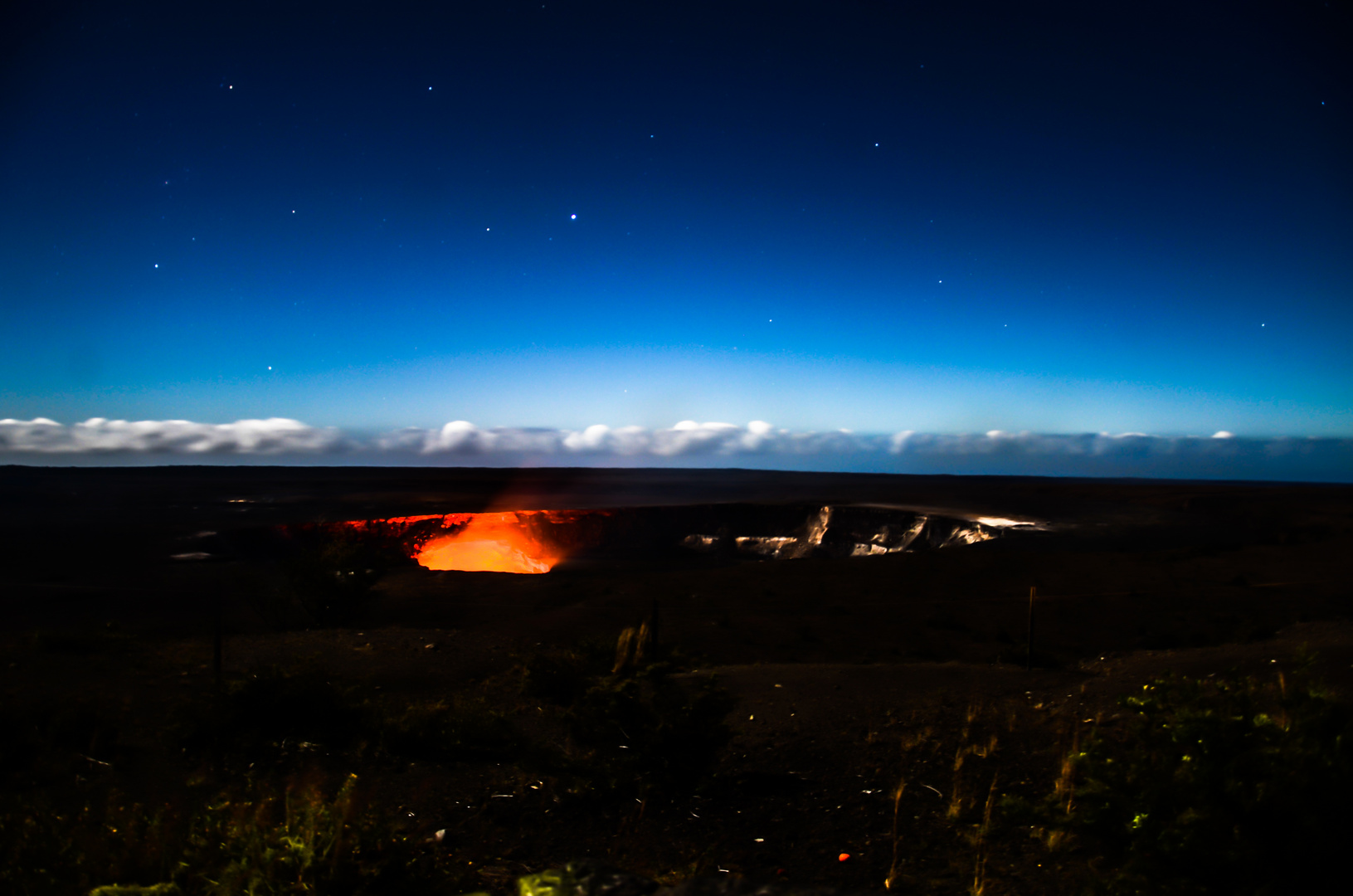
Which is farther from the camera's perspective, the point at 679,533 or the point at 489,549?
the point at 679,533

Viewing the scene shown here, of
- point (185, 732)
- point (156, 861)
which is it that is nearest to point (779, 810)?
point (156, 861)

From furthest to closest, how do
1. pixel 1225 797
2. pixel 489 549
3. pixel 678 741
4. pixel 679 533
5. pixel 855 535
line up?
pixel 679 533
pixel 855 535
pixel 489 549
pixel 678 741
pixel 1225 797

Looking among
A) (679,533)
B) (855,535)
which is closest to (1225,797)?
(855,535)

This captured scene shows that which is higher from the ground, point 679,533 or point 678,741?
point 678,741

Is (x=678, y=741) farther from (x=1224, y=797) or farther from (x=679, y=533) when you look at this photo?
(x=679, y=533)

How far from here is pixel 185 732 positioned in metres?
7.30

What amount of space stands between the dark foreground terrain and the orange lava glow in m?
18.2

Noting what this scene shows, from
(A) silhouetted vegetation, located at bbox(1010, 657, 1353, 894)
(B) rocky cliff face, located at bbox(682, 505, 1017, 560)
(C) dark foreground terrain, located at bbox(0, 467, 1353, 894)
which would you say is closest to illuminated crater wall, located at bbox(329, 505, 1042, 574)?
(B) rocky cliff face, located at bbox(682, 505, 1017, 560)

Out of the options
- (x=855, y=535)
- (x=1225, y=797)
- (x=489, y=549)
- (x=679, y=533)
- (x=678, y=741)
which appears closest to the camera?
(x=1225, y=797)

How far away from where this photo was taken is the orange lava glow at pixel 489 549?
132ft

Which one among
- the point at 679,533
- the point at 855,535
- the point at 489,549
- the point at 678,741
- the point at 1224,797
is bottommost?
the point at 489,549

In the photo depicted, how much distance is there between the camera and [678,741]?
21.0 feet

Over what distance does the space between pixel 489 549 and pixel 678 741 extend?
3934 cm

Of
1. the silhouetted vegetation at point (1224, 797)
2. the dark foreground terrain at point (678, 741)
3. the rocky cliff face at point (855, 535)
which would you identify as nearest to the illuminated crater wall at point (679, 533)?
the rocky cliff face at point (855, 535)
